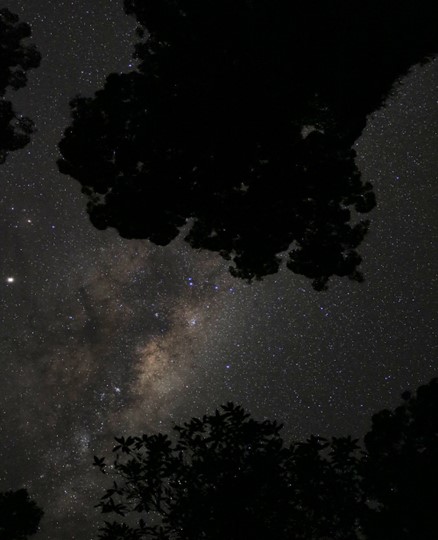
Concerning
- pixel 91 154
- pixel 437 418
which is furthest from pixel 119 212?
pixel 437 418

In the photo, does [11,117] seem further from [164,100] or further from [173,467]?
[173,467]

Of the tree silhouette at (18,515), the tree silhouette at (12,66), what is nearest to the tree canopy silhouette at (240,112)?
the tree silhouette at (12,66)

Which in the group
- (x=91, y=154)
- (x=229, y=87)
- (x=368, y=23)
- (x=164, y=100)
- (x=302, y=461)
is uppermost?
(x=368, y=23)

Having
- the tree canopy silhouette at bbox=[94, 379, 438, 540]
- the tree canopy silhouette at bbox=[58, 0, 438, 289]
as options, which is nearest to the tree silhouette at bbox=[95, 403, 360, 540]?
the tree canopy silhouette at bbox=[94, 379, 438, 540]

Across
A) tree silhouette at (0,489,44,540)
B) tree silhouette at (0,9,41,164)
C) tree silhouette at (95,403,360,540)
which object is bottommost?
tree silhouette at (0,489,44,540)

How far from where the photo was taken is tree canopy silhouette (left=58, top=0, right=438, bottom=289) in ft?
42.8

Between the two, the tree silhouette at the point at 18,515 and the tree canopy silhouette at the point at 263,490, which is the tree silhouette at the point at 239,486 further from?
the tree silhouette at the point at 18,515

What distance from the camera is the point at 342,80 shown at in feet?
44.7

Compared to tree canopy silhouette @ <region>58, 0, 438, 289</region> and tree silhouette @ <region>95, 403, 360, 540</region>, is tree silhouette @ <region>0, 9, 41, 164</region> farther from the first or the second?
tree silhouette @ <region>95, 403, 360, 540</region>

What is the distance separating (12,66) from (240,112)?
7.07 m

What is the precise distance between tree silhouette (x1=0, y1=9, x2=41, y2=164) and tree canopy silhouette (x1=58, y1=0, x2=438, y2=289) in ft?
6.75

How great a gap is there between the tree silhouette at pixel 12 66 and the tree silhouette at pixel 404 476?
12805 millimetres

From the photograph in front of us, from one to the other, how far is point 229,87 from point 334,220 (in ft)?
15.8

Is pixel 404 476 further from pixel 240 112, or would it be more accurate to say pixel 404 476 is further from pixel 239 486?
pixel 240 112
